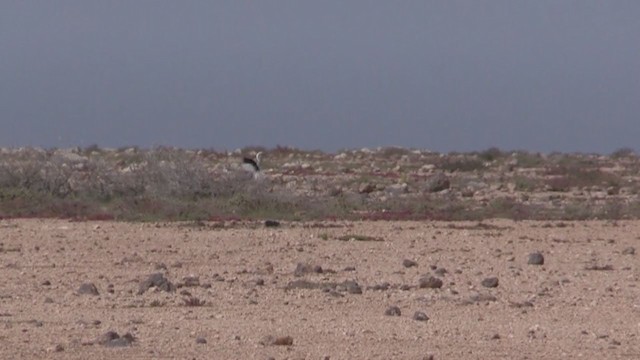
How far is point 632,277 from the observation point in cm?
1524

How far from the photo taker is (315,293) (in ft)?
43.6

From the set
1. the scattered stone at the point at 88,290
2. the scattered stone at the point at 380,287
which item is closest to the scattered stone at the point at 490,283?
the scattered stone at the point at 380,287

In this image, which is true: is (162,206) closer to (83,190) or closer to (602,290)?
(83,190)

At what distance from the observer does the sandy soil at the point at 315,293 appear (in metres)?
10.2

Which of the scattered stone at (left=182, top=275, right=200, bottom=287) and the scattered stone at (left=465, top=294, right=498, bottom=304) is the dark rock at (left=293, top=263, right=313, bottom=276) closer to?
the scattered stone at (left=182, top=275, right=200, bottom=287)

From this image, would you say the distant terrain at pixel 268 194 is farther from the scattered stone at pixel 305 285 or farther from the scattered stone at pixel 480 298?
the scattered stone at pixel 480 298

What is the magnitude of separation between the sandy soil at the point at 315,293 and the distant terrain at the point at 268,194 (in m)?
2.71

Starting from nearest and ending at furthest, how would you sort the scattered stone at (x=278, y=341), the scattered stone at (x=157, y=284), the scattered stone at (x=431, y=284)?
the scattered stone at (x=278, y=341) < the scattered stone at (x=157, y=284) < the scattered stone at (x=431, y=284)

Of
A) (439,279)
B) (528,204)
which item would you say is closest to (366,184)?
(528,204)

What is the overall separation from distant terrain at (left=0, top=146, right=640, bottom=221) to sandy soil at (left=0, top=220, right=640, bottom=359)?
2.71m

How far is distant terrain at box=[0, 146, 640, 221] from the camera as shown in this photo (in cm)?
2411

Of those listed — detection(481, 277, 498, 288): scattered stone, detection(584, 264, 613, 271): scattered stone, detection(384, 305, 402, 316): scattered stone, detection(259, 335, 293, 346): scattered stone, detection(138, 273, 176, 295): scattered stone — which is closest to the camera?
detection(259, 335, 293, 346): scattered stone

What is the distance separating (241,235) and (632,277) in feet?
20.7

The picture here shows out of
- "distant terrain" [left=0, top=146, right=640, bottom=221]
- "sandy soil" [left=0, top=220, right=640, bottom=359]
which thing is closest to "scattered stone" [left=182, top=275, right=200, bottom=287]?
"sandy soil" [left=0, top=220, right=640, bottom=359]
